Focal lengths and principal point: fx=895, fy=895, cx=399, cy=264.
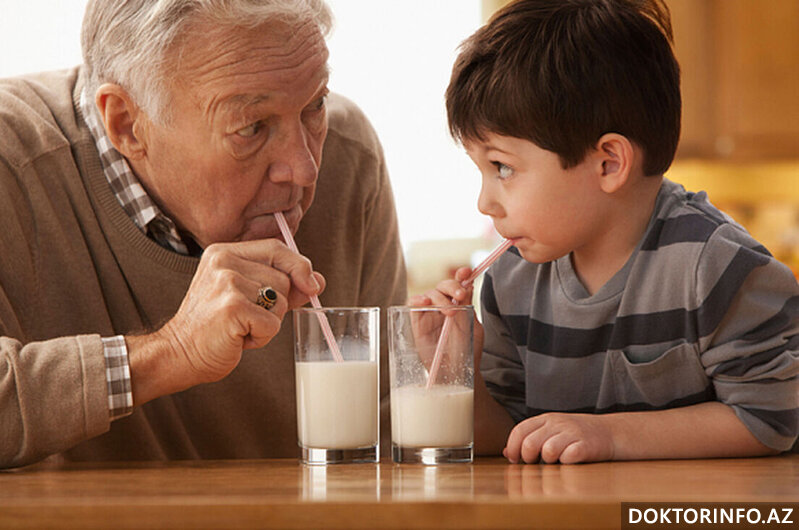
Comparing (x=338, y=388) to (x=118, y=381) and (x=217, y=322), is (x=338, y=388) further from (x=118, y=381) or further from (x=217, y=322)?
(x=118, y=381)

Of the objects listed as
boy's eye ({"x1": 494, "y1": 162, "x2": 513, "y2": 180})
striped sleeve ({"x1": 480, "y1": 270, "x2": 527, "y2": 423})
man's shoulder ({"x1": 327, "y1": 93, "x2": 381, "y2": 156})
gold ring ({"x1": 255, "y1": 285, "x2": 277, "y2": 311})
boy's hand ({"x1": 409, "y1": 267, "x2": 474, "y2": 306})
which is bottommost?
striped sleeve ({"x1": 480, "y1": 270, "x2": 527, "y2": 423})

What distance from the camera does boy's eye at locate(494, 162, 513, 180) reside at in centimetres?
128

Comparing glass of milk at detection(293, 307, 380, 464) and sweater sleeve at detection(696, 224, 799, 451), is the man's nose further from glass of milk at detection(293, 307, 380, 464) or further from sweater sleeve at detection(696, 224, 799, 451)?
sweater sleeve at detection(696, 224, 799, 451)

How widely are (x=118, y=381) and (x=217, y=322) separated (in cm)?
14

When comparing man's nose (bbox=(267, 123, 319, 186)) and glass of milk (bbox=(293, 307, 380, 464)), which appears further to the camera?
man's nose (bbox=(267, 123, 319, 186))

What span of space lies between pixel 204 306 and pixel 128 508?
14.8 inches

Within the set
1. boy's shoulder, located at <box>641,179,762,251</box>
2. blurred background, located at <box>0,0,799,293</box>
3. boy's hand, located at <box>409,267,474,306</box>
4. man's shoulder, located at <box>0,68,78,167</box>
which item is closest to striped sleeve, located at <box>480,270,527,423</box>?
boy's hand, located at <box>409,267,474,306</box>

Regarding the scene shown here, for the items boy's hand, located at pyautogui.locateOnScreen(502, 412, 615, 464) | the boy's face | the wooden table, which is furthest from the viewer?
the boy's face

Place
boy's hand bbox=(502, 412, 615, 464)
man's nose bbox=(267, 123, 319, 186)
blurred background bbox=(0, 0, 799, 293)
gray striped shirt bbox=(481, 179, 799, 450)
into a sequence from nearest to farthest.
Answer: boy's hand bbox=(502, 412, 615, 464)
gray striped shirt bbox=(481, 179, 799, 450)
man's nose bbox=(267, 123, 319, 186)
blurred background bbox=(0, 0, 799, 293)

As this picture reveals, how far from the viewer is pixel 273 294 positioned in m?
1.12

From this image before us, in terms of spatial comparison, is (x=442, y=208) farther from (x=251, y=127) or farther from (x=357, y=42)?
(x=251, y=127)

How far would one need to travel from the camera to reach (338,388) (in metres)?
1.07

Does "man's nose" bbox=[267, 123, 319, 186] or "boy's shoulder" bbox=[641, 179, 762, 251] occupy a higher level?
"man's nose" bbox=[267, 123, 319, 186]

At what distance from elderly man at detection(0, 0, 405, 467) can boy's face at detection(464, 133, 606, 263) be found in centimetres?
28
